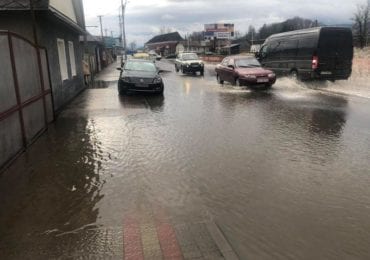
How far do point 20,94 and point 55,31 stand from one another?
20.6ft

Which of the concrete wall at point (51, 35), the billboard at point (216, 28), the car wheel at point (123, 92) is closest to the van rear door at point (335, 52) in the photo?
the car wheel at point (123, 92)

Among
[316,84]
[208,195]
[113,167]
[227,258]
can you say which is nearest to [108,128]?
[113,167]

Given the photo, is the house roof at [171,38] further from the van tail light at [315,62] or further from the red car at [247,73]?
the van tail light at [315,62]

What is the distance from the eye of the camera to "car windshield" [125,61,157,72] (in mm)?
17047

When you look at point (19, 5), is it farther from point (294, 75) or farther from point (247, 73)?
point (294, 75)

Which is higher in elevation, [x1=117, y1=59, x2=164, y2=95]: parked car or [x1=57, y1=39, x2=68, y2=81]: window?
[x1=57, y1=39, x2=68, y2=81]: window

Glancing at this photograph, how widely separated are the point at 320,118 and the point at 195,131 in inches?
153

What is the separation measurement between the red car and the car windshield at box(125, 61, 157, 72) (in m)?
4.00

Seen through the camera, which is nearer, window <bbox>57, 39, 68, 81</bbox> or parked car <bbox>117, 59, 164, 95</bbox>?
window <bbox>57, 39, 68, 81</bbox>

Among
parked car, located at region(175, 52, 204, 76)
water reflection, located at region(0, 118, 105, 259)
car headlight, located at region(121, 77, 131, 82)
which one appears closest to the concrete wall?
car headlight, located at region(121, 77, 131, 82)

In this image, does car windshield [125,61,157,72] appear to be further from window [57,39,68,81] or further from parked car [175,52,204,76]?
parked car [175,52,204,76]

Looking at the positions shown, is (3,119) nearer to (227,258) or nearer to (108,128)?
(108,128)

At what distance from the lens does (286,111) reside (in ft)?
38.8

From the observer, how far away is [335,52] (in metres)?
16.5
